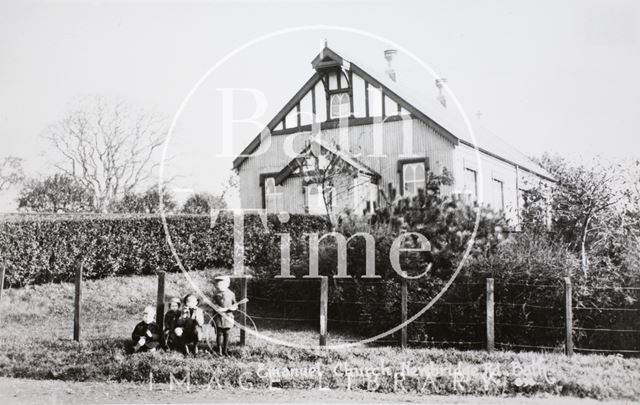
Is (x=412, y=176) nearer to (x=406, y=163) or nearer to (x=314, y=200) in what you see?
(x=406, y=163)

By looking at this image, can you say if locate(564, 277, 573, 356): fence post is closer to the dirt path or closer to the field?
the field

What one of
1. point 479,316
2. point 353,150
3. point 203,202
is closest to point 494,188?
point 353,150

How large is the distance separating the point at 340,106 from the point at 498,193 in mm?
7291

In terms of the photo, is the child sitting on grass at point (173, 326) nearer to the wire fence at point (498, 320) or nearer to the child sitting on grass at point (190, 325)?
the child sitting on grass at point (190, 325)

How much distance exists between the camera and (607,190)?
1452cm

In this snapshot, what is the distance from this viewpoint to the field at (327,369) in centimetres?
726

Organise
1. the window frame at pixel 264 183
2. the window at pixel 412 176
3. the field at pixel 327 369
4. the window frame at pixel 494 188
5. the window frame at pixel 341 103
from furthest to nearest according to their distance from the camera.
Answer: the window frame at pixel 494 188
the window frame at pixel 264 183
the window frame at pixel 341 103
the window at pixel 412 176
the field at pixel 327 369

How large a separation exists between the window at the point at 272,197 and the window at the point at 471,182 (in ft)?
21.5

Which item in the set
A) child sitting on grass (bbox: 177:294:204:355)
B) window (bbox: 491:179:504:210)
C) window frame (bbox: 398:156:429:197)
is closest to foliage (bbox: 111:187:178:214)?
window frame (bbox: 398:156:429:197)

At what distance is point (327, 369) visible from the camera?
7.91m

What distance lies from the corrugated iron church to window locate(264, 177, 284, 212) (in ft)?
0.12

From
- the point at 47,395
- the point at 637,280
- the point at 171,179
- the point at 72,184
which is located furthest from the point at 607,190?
the point at 72,184

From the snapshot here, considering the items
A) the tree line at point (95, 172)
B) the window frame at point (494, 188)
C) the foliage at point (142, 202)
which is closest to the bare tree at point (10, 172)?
the tree line at point (95, 172)

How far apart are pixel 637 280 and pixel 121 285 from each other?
1126 cm
